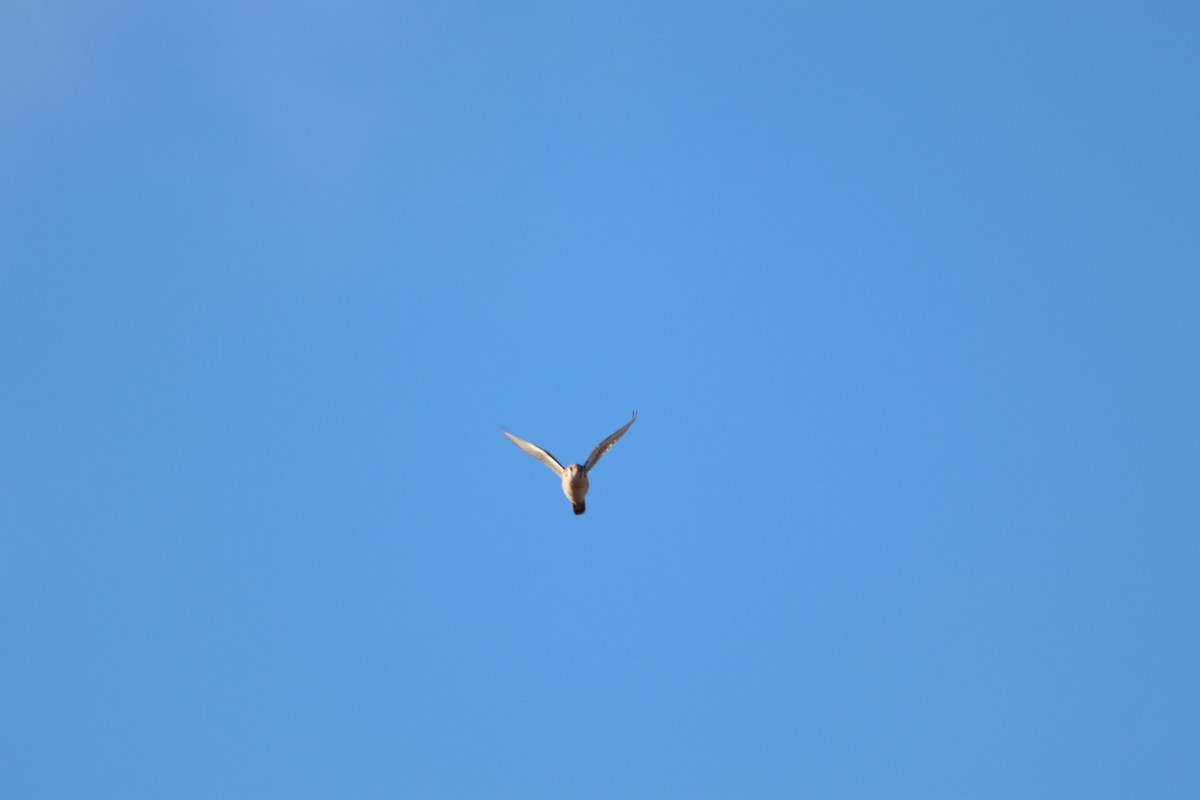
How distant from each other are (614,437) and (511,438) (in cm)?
264

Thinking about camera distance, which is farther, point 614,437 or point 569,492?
point 569,492

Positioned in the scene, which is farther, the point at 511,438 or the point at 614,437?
the point at 511,438

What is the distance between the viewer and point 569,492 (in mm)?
22125

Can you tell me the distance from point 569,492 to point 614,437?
2.42m

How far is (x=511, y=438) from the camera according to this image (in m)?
21.9

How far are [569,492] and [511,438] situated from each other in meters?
1.55

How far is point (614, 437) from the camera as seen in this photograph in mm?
20172
